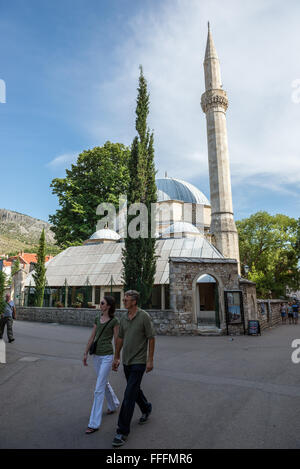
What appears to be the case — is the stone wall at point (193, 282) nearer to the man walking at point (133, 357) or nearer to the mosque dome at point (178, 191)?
the man walking at point (133, 357)

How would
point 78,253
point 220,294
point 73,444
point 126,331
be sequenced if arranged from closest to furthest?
point 73,444, point 126,331, point 220,294, point 78,253

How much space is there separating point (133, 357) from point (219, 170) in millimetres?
28035

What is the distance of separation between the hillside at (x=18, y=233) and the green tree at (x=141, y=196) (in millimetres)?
73807

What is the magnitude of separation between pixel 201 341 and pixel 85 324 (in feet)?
25.0

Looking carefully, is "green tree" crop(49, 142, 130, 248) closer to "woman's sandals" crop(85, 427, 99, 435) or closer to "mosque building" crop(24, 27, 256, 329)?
"mosque building" crop(24, 27, 256, 329)

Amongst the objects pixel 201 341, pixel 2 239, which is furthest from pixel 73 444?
pixel 2 239

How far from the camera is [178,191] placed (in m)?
42.6

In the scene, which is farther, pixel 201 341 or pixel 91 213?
pixel 91 213

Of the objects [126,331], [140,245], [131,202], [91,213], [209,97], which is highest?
[209,97]

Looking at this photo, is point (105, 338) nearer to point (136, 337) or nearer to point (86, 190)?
point (136, 337)

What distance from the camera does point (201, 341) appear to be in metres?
11.6

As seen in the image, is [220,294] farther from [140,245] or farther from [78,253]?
[78,253]

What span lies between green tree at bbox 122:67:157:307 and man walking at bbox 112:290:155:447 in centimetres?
1114

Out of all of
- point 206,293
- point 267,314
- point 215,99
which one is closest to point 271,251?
point 206,293
